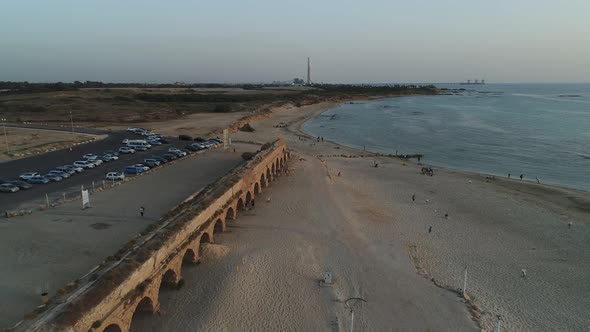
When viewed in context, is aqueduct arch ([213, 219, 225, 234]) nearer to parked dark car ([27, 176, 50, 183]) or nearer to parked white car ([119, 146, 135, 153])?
parked dark car ([27, 176, 50, 183])

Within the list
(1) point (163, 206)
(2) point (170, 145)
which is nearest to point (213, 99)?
(2) point (170, 145)

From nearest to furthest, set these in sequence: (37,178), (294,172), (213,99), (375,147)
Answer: (37,178)
(294,172)
(375,147)
(213,99)

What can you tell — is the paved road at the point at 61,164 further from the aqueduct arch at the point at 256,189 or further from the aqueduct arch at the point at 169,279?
the aqueduct arch at the point at 169,279

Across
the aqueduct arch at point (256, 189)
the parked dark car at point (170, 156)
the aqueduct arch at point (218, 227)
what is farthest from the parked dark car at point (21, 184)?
the aqueduct arch at point (218, 227)

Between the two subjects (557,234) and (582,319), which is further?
(557,234)

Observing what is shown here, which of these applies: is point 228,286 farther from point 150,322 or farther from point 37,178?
point 37,178

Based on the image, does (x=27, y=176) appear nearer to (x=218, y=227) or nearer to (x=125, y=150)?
(x=125, y=150)
